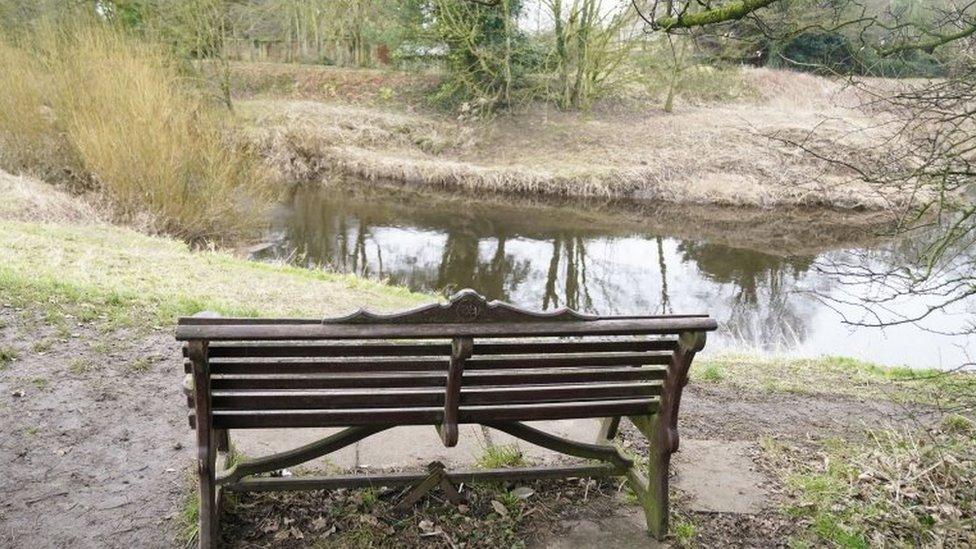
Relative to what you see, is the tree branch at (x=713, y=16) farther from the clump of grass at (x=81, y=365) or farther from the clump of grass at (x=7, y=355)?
the clump of grass at (x=7, y=355)

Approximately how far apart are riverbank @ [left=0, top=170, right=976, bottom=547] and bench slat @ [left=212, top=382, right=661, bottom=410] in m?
0.65

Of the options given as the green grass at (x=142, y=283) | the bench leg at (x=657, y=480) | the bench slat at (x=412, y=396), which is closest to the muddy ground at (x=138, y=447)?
the bench leg at (x=657, y=480)

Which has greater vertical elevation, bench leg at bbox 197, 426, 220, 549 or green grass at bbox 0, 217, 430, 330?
bench leg at bbox 197, 426, 220, 549

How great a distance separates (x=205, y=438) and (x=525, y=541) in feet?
4.78

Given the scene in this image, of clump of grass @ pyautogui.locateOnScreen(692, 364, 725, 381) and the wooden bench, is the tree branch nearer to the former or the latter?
the wooden bench

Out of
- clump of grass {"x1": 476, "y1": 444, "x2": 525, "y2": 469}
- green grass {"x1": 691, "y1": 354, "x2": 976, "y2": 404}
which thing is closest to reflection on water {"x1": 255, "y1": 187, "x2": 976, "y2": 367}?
green grass {"x1": 691, "y1": 354, "x2": 976, "y2": 404}

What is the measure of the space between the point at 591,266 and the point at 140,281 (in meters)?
8.83

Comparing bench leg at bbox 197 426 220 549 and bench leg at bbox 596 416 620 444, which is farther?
bench leg at bbox 596 416 620 444

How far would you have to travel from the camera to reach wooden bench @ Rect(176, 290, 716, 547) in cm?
270

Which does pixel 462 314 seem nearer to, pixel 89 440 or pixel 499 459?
pixel 499 459

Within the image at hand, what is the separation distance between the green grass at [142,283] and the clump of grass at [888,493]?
477 centimetres

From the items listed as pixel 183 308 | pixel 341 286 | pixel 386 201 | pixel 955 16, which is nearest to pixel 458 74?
pixel 386 201

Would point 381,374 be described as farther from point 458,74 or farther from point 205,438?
point 458,74

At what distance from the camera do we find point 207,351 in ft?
8.76
